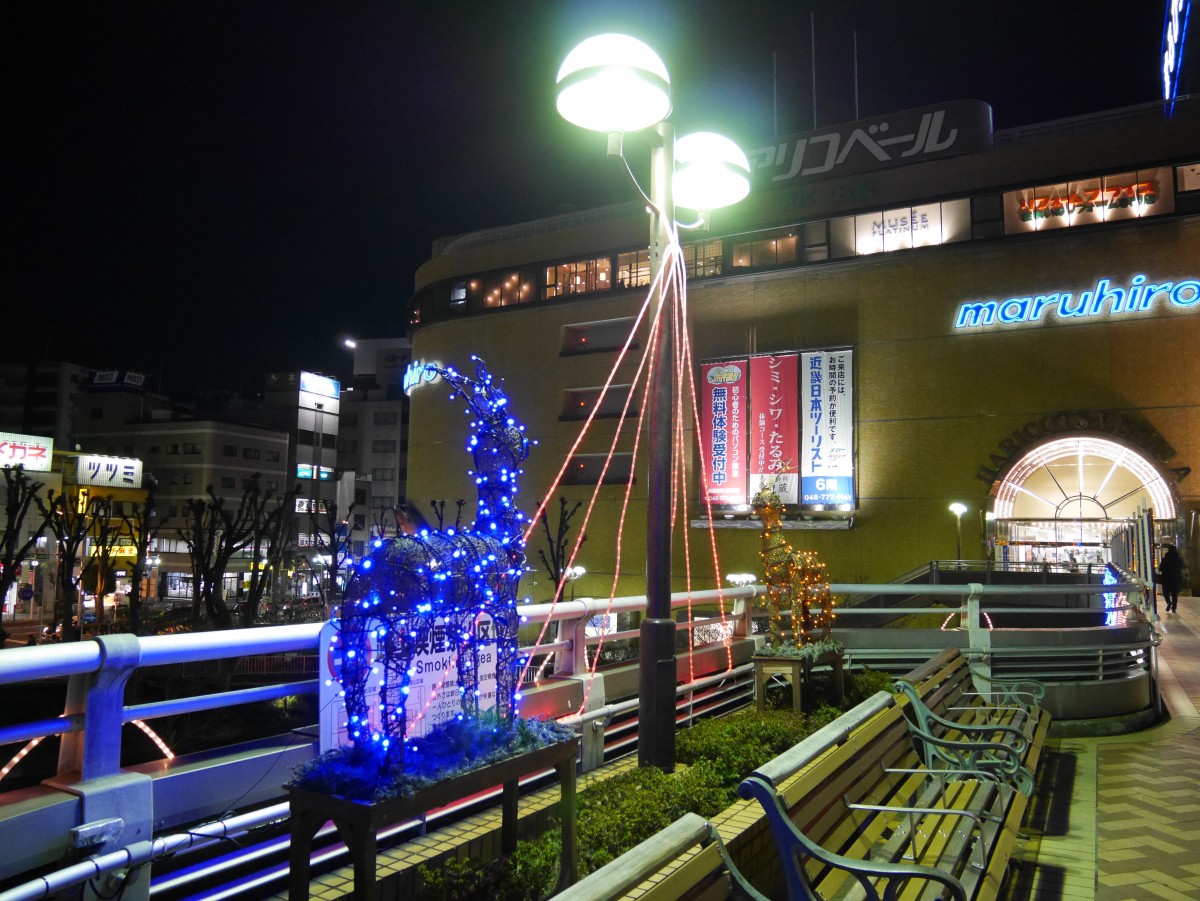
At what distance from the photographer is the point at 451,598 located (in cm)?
390

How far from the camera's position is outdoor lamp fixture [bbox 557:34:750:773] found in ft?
17.6

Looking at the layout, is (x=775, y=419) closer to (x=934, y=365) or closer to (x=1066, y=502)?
(x=934, y=365)

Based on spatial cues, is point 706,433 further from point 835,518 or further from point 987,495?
point 987,495

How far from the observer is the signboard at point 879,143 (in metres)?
28.0

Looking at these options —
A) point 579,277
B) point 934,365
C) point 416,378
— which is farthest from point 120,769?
point 416,378

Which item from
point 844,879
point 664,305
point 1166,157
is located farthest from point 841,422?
point 844,879

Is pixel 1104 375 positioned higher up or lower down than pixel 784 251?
lower down

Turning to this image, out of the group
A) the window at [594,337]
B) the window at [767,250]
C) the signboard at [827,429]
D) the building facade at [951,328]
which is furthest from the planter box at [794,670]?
the window at [594,337]

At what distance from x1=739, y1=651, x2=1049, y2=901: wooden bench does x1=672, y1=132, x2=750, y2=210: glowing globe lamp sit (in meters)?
4.12

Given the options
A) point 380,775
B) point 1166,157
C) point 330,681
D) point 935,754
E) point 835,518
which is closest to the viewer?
point 380,775

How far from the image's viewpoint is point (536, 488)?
3512 centimetres

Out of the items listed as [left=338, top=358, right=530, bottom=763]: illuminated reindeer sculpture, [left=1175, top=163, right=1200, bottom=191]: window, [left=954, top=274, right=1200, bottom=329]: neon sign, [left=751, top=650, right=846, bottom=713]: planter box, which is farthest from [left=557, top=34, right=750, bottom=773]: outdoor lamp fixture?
[left=1175, top=163, right=1200, bottom=191]: window

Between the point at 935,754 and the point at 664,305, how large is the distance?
3.57 metres

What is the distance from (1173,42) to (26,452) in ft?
146
